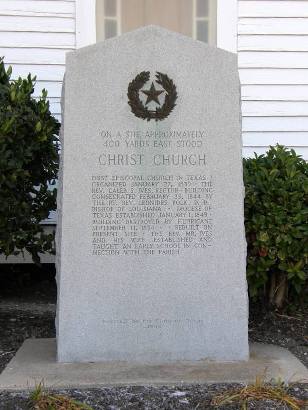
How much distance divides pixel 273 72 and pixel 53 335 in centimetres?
360

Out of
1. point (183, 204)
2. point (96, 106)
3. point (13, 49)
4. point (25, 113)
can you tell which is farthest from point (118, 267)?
point (13, 49)

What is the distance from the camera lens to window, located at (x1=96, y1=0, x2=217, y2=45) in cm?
657

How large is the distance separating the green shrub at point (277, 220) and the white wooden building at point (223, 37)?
1.65 metres

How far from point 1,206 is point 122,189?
3.95 feet

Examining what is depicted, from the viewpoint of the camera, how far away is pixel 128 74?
405cm

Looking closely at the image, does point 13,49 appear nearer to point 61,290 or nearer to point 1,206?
point 1,206

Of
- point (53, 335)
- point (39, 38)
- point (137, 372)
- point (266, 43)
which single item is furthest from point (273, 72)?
point (137, 372)

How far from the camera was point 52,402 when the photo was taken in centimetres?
328

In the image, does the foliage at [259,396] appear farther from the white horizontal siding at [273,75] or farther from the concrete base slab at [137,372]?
the white horizontal siding at [273,75]

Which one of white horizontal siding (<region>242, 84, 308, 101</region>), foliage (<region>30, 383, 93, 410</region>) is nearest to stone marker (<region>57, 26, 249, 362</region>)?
foliage (<region>30, 383, 93, 410</region>)

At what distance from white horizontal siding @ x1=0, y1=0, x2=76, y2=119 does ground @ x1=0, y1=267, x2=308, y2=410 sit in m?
1.87

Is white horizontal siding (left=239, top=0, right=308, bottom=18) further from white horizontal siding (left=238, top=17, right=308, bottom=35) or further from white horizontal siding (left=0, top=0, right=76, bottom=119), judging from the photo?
white horizontal siding (left=0, top=0, right=76, bottom=119)

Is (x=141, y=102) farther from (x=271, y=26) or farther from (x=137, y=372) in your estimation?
(x=271, y=26)

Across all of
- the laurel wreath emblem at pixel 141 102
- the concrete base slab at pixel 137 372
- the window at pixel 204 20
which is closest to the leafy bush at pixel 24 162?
the laurel wreath emblem at pixel 141 102
